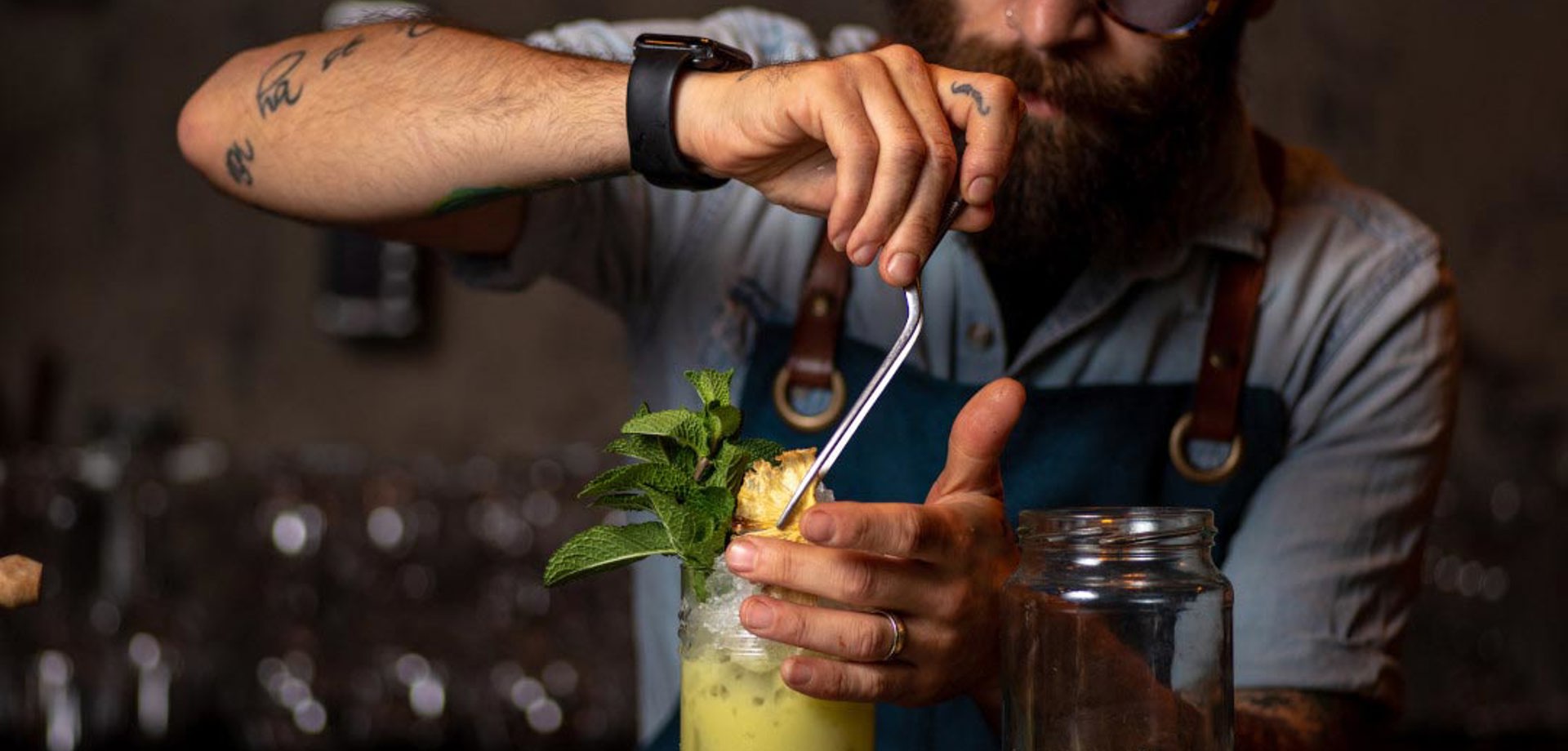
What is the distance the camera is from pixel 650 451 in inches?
39.7

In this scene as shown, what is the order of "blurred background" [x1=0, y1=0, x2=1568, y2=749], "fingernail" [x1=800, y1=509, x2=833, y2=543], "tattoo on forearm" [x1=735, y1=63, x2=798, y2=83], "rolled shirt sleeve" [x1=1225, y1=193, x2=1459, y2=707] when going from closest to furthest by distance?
1. "fingernail" [x1=800, y1=509, x2=833, y2=543]
2. "tattoo on forearm" [x1=735, y1=63, x2=798, y2=83]
3. "rolled shirt sleeve" [x1=1225, y1=193, x2=1459, y2=707]
4. "blurred background" [x1=0, y1=0, x2=1568, y2=749]

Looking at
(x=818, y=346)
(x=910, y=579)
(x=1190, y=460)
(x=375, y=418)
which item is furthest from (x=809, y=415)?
(x=375, y=418)

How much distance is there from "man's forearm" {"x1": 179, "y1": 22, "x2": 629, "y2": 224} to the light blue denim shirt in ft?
0.74

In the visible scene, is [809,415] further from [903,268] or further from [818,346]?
[903,268]

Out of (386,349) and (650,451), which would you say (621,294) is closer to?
(650,451)

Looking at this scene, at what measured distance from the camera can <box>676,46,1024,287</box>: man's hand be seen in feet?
3.48

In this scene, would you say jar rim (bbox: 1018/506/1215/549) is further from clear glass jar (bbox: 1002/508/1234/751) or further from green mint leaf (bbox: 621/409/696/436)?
green mint leaf (bbox: 621/409/696/436)

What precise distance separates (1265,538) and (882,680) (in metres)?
0.74

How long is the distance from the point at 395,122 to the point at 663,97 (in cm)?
34

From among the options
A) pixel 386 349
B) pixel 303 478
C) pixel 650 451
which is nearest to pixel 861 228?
pixel 650 451

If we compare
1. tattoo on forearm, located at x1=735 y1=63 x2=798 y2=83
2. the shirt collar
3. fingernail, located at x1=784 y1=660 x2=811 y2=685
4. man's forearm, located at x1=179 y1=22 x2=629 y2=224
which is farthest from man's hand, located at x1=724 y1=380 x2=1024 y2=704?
the shirt collar

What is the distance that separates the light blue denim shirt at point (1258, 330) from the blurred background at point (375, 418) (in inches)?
44.0

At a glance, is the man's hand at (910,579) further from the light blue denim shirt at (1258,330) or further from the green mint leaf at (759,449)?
the light blue denim shirt at (1258,330)

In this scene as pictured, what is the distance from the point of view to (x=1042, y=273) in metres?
1.75
